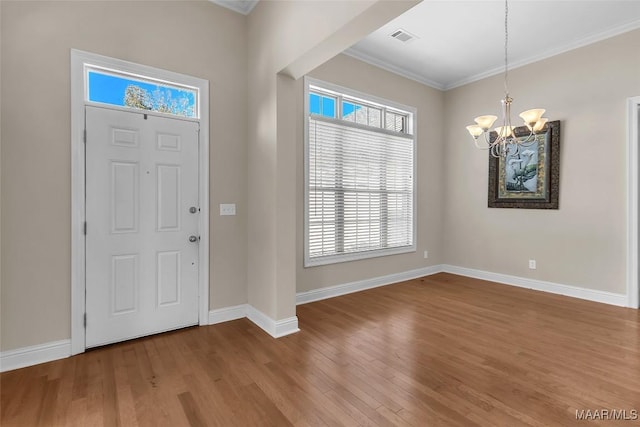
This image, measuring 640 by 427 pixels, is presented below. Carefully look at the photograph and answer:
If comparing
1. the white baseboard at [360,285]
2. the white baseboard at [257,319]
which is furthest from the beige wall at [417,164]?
the white baseboard at [257,319]

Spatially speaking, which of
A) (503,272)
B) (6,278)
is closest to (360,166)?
(503,272)

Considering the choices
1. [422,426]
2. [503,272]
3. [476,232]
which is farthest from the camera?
[476,232]

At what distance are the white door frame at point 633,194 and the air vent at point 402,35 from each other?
2.71 m

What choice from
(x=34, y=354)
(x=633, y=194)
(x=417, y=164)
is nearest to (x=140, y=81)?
(x=34, y=354)

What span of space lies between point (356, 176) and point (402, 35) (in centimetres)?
188

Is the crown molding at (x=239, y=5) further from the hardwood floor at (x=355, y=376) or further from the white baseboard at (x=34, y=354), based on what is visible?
the white baseboard at (x=34, y=354)

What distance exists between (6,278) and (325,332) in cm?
262

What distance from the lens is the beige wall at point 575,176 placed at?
3.82 meters

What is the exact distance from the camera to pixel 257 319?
3270 mm

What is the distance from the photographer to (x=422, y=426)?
1.77 metres

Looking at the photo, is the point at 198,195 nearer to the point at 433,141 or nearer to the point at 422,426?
the point at 422,426

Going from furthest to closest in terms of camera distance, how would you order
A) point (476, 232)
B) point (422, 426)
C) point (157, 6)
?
point (476, 232) < point (157, 6) < point (422, 426)

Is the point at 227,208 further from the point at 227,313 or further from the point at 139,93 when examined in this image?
the point at 139,93

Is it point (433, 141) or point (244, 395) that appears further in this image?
point (433, 141)
